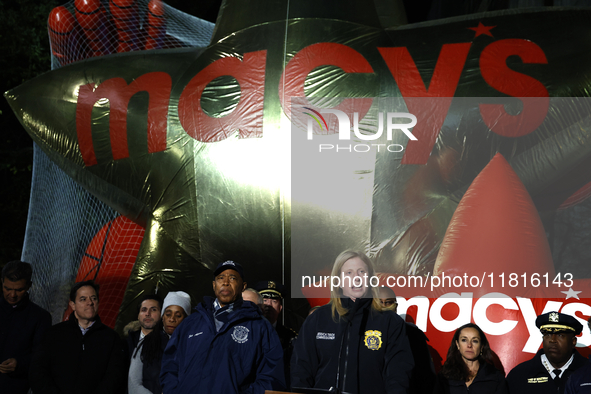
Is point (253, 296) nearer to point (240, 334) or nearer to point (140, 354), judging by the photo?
point (140, 354)

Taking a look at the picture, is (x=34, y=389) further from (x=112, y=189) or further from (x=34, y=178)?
(x=34, y=178)

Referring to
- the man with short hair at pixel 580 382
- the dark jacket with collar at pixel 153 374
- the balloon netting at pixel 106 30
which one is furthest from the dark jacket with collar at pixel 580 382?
the balloon netting at pixel 106 30

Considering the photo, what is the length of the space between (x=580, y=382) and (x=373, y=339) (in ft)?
3.51

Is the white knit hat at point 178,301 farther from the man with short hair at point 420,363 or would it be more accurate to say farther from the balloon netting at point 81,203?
the balloon netting at point 81,203

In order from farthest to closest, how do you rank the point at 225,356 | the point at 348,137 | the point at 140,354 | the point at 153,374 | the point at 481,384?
1. the point at 348,137
2. the point at 140,354
3. the point at 153,374
4. the point at 481,384
5. the point at 225,356

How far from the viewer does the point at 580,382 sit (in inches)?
122

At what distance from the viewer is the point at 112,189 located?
5945 mm

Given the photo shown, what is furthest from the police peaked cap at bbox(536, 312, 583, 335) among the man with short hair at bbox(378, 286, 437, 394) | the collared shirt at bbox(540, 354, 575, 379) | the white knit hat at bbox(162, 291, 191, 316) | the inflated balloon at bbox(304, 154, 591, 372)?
the white knit hat at bbox(162, 291, 191, 316)

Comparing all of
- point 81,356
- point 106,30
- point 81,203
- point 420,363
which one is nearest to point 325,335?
point 420,363

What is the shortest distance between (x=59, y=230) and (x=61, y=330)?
3.39 meters

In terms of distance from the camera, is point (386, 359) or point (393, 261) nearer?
point (386, 359)

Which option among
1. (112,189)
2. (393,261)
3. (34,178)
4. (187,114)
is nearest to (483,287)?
(393,261)

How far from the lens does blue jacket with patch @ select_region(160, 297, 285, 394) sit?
3004mm

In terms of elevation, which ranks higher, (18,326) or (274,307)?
(274,307)
